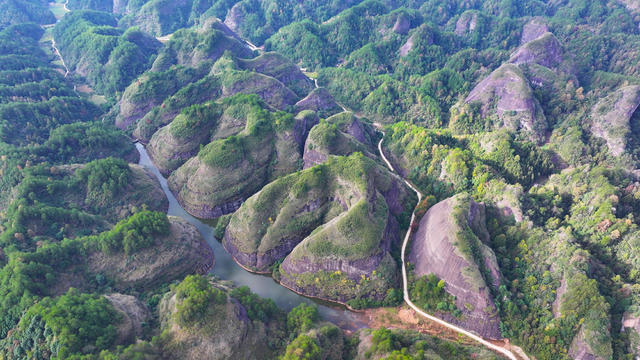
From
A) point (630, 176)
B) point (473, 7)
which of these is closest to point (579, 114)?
point (630, 176)

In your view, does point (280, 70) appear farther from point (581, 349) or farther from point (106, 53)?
point (581, 349)

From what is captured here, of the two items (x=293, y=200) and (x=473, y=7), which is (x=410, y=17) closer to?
(x=473, y=7)

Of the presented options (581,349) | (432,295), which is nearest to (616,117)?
(581,349)

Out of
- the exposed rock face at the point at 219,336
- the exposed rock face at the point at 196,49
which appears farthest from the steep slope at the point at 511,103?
the exposed rock face at the point at 196,49

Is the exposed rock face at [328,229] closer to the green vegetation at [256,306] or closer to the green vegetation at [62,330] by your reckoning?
the green vegetation at [256,306]

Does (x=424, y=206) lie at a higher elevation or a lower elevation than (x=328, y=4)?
lower
